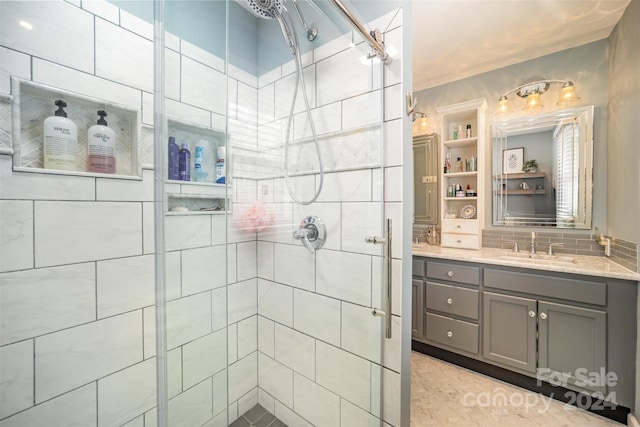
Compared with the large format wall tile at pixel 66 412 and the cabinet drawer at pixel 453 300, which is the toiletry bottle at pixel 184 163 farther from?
the cabinet drawer at pixel 453 300

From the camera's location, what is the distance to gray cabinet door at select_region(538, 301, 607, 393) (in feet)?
4.86

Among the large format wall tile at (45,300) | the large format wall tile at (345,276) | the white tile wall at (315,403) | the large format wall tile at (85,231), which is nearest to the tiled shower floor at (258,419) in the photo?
the white tile wall at (315,403)

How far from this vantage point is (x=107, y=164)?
939mm

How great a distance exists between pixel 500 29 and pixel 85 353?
9.49ft

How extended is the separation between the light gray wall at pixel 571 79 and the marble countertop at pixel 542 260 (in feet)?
0.92

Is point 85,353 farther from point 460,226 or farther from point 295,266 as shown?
point 460,226

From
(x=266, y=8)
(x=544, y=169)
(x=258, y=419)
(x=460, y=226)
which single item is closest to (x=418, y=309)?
(x=460, y=226)

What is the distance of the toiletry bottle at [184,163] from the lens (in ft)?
3.17

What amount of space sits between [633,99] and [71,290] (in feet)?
9.57

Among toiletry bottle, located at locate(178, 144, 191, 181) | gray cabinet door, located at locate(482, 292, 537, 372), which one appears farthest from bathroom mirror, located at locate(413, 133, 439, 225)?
toiletry bottle, located at locate(178, 144, 191, 181)

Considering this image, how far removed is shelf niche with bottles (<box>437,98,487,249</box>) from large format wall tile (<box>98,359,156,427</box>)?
7.56 feet

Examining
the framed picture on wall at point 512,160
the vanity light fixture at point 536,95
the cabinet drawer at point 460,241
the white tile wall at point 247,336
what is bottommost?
the white tile wall at point 247,336

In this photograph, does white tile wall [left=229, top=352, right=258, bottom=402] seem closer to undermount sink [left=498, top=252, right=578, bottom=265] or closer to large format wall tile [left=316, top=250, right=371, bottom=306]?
large format wall tile [left=316, top=250, right=371, bottom=306]

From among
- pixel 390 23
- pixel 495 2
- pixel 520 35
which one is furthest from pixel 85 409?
pixel 520 35
